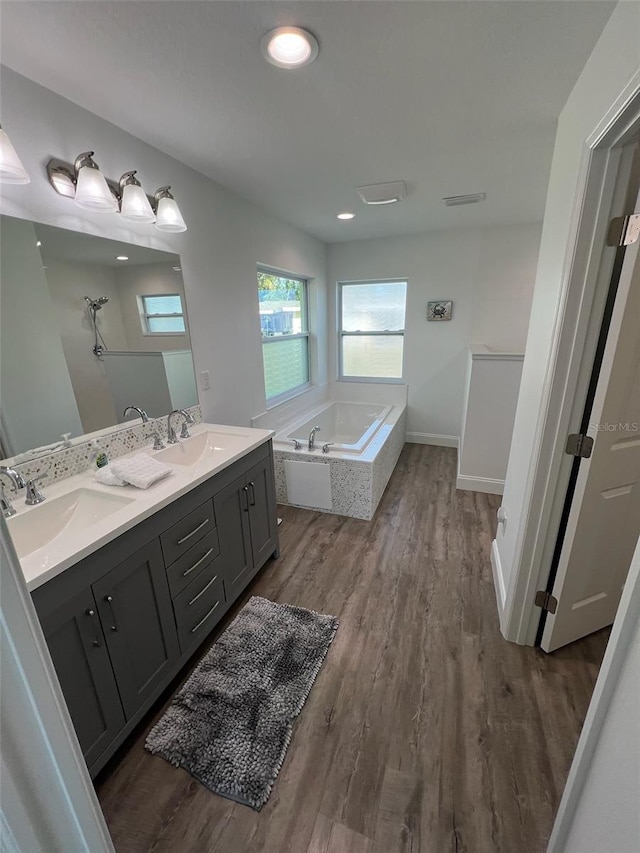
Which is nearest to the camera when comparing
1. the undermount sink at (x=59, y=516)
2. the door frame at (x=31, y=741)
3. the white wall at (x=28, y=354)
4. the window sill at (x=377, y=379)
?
the door frame at (x=31, y=741)

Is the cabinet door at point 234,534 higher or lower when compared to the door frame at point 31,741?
lower

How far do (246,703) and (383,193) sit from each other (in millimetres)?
3091

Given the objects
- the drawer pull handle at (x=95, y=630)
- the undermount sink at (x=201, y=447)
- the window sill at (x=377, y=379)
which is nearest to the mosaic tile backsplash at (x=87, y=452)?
the undermount sink at (x=201, y=447)

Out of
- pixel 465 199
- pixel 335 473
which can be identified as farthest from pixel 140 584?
pixel 465 199

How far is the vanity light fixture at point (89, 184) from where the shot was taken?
1.44 m

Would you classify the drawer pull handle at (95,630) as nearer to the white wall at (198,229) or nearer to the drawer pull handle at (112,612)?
the drawer pull handle at (112,612)

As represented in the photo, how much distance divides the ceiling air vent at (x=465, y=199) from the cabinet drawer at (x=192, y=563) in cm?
292

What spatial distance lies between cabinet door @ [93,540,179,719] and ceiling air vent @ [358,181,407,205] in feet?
8.35

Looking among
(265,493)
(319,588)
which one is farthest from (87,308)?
(319,588)

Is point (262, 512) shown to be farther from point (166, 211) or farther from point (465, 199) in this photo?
point (465, 199)

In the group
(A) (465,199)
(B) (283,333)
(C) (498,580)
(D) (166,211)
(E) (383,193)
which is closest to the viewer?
(D) (166,211)

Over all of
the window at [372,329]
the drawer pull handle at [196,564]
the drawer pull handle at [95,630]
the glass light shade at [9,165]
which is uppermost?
the glass light shade at [9,165]

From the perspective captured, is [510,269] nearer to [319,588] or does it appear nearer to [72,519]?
[319,588]

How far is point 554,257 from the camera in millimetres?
Result: 1461
